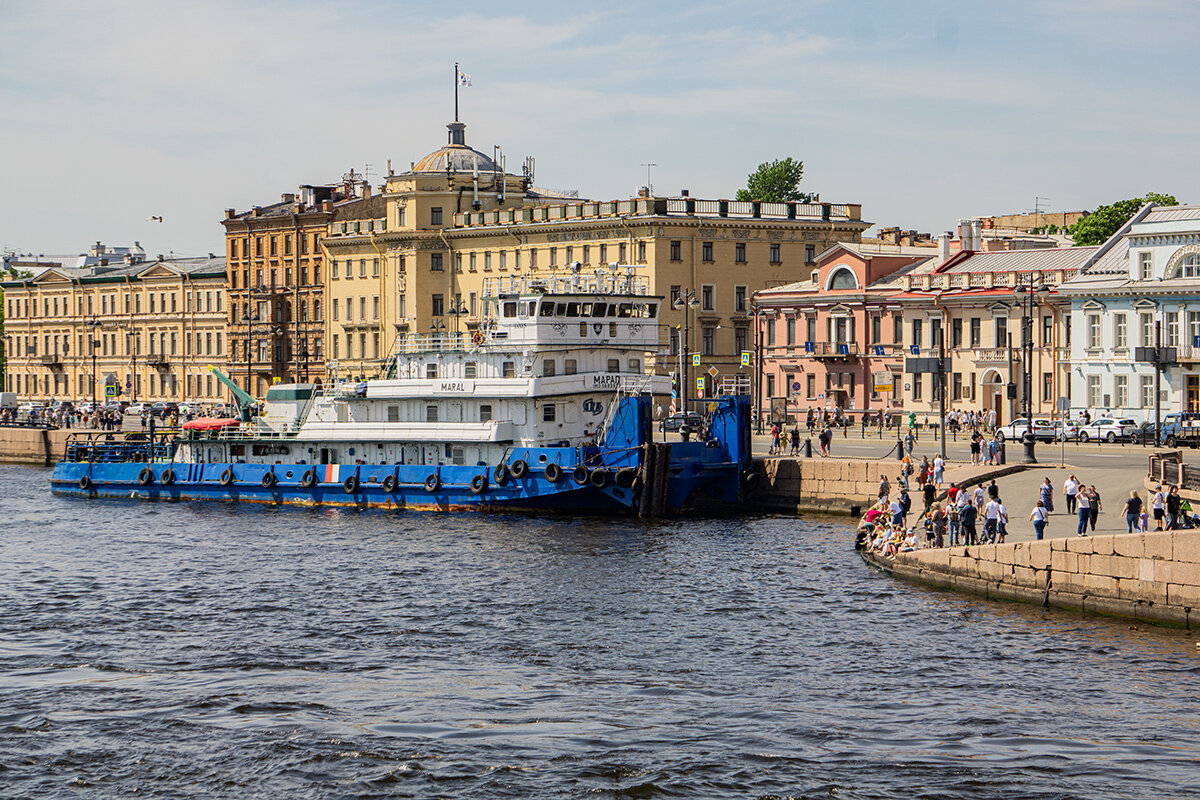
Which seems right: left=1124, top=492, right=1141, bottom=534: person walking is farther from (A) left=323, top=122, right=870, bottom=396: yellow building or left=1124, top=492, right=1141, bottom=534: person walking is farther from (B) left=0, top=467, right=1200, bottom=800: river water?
(A) left=323, top=122, right=870, bottom=396: yellow building

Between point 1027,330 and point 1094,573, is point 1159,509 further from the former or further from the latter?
point 1027,330

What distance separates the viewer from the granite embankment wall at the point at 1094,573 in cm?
3278

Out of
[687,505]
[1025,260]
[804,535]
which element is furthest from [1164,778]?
[1025,260]

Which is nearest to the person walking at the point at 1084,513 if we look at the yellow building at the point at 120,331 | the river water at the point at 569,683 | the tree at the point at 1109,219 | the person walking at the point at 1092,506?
the person walking at the point at 1092,506

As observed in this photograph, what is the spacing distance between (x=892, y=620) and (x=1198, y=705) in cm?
870

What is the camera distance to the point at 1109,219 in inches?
4067

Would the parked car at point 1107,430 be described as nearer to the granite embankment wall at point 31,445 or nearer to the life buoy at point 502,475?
the life buoy at point 502,475

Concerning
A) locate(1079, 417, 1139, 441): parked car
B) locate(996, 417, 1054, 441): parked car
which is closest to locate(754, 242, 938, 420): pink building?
locate(996, 417, 1054, 441): parked car

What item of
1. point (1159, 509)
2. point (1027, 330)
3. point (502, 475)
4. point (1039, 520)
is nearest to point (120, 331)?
point (1027, 330)

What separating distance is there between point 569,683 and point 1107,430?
4195 centimetres

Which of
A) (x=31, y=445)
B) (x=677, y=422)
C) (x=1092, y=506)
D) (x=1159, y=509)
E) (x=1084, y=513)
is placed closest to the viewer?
(x=1159, y=509)

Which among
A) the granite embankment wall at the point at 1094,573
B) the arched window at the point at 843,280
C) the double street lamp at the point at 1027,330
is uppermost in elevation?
the arched window at the point at 843,280

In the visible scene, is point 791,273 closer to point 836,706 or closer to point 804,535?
point 804,535

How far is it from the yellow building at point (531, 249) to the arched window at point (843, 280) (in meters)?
7.35
